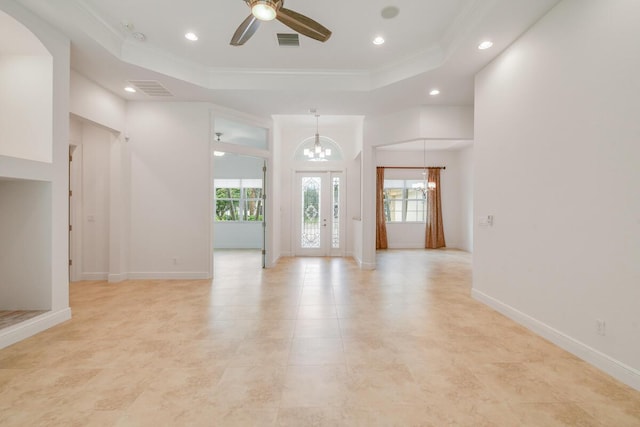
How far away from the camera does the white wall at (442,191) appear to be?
913cm

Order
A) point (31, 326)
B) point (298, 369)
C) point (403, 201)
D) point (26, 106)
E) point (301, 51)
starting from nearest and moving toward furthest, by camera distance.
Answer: point (298, 369), point (31, 326), point (26, 106), point (301, 51), point (403, 201)

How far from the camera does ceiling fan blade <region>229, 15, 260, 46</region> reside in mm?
2442

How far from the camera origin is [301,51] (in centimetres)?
372

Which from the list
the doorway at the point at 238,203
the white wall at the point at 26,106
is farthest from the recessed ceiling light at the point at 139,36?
the doorway at the point at 238,203

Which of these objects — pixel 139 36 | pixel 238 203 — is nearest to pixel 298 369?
pixel 139 36

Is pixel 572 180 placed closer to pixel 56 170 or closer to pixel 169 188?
pixel 56 170

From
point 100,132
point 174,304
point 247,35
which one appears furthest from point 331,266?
point 100,132

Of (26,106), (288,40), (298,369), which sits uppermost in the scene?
(288,40)

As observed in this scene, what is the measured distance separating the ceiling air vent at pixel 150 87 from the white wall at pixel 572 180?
4737 mm

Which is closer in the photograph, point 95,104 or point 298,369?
point 298,369

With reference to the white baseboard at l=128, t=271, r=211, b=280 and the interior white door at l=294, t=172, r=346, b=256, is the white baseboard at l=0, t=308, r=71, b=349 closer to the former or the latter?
the white baseboard at l=128, t=271, r=211, b=280

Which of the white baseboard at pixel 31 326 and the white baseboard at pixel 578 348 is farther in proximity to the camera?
the white baseboard at pixel 31 326

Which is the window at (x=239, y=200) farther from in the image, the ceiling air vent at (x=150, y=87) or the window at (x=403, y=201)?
the ceiling air vent at (x=150, y=87)

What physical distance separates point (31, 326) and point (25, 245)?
84 cm
